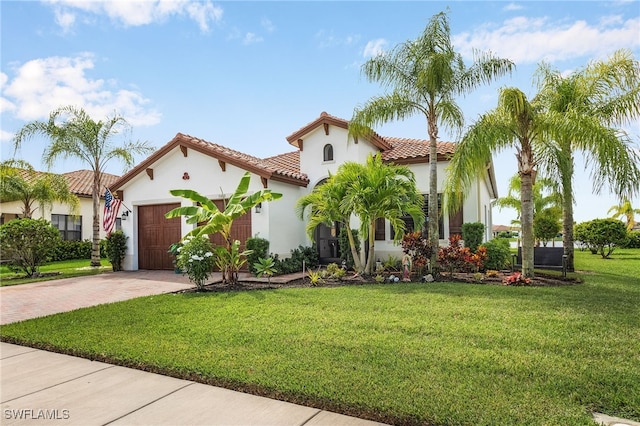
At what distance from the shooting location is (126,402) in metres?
4.09

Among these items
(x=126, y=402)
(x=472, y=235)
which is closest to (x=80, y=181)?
(x=472, y=235)

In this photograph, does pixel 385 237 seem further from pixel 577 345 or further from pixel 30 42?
pixel 30 42

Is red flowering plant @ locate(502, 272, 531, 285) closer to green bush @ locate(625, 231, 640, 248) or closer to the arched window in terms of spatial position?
the arched window

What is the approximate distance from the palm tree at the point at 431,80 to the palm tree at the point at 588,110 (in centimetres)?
266

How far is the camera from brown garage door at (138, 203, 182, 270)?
17.0 meters

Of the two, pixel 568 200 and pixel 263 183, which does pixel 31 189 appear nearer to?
pixel 263 183

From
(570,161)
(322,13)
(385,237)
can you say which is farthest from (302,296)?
(570,161)

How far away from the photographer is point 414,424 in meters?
3.46

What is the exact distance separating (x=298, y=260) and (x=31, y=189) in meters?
17.0

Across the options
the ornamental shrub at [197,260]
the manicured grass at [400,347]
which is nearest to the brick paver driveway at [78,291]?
the ornamental shrub at [197,260]

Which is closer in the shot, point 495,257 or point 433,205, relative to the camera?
point 433,205

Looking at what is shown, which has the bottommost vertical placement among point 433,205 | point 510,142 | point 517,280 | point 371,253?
point 517,280

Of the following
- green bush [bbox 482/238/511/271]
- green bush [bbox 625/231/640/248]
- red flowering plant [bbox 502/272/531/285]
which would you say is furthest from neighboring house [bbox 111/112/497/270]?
green bush [bbox 625/231/640/248]

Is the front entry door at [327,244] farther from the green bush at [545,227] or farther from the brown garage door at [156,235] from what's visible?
the green bush at [545,227]
